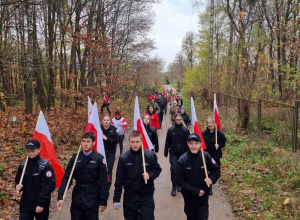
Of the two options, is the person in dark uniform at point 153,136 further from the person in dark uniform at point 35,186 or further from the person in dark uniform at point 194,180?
the person in dark uniform at point 35,186

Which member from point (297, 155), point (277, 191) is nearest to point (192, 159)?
point (277, 191)

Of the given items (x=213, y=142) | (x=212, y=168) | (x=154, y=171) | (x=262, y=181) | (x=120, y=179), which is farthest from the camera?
(x=262, y=181)

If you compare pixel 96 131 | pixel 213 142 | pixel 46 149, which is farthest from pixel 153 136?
pixel 46 149

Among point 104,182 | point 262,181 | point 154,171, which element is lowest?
point 262,181

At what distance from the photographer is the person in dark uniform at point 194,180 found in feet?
13.9

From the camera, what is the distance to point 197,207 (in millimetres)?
4305

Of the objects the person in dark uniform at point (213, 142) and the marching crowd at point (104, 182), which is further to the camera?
the person in dark uniform at point (213, 142)

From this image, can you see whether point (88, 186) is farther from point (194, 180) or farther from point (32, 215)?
point (194, 180)

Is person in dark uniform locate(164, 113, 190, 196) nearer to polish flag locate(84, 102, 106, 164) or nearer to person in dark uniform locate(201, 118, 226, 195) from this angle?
person in dark uniform locate(201, 118, 226, 195)

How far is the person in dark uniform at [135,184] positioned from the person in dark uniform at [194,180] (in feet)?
1.52

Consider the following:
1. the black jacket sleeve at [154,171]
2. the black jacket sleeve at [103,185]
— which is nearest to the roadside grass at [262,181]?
the black jacket sleeve at [154,171]

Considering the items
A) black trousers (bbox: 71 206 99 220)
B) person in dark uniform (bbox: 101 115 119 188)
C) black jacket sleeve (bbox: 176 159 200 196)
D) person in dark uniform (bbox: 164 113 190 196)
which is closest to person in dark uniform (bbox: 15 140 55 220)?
black trousers (bbox: 71 206 99 220)

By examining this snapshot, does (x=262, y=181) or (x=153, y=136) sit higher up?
(x=153, y=136)

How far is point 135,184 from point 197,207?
108 centimetres
